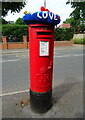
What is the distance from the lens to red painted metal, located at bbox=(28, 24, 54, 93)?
248cm

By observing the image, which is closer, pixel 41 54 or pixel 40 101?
pixel 41 54

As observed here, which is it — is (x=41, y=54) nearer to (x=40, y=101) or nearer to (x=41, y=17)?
(x=41, y=17)

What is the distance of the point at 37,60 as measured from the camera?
260 cm

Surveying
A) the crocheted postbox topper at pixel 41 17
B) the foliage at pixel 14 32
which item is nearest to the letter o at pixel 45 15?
the crocheted postbox topper at pixel 41 17

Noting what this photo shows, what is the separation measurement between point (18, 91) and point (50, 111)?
1.39 metres

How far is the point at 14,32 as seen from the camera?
20016 mm

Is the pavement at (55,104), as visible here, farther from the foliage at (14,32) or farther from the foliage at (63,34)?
the foliage at (63,34)

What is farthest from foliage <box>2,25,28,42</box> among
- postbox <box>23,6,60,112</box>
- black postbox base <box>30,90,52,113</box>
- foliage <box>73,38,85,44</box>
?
black postbox base <box>30,90,52,113</box>

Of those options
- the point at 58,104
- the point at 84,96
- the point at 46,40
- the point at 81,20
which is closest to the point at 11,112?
the point at 58,104

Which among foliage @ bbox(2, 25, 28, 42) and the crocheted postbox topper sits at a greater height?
foliage @ bbox(2, 25, 28, 42)

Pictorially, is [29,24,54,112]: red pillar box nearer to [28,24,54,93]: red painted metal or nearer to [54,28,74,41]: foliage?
[28,24,54,93]: red painted metal

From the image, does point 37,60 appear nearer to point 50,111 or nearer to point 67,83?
point 50,111

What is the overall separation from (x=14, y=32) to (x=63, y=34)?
9.36m

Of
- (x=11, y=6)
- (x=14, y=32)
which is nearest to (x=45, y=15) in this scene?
(x=11, y=6)
